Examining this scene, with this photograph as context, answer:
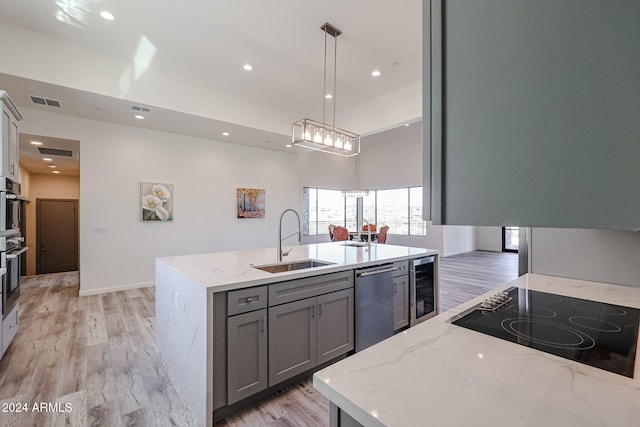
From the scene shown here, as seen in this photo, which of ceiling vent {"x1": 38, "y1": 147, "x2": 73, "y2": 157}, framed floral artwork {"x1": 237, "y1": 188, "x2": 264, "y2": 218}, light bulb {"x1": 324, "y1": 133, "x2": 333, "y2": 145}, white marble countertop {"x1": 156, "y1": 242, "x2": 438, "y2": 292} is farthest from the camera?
framed floral artwork {"x1": 237, "y1": 188, "x2": 264, "y2": 218}

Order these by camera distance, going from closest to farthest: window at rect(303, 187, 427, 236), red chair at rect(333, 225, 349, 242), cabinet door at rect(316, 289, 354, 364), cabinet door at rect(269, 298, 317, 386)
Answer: cabinet door at rect(269, 298, 317, 386), cabinet door at rect(316, 289, 354, 364), red chair at rect(333, 225, 349, 242), window at rect(303, 187, 427, 236)

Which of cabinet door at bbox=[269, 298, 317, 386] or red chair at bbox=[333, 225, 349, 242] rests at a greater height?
red chair at bbox=[333, 225, 349, 242]

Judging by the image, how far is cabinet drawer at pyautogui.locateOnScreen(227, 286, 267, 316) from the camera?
70.4 inches

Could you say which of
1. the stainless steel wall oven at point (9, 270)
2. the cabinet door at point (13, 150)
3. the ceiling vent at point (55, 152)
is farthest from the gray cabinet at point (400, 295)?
the ceiling vent at point (55, 152)

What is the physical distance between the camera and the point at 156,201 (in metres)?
5.21

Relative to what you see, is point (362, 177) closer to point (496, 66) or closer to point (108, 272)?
point (108, 272)

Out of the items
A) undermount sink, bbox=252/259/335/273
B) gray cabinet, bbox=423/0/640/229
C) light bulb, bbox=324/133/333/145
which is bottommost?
undermount sink, bbox=252/259/335/273

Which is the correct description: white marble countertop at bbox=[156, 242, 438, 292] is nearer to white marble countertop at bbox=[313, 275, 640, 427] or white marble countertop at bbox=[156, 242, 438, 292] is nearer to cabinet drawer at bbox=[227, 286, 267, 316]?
Result: cabinet drawer at bbox=[227, 286, 267, 316]

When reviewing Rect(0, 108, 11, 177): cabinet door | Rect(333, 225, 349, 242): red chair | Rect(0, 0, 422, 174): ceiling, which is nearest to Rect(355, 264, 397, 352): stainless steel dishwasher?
Rect(0, 0, 422, 174): ceiling

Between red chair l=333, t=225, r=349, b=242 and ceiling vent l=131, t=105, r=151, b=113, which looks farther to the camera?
red chair l=333, t=225, r=349, b=242

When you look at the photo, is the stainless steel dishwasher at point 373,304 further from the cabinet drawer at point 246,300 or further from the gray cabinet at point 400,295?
the cabinet drawer at point 246,300

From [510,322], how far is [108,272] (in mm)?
5657

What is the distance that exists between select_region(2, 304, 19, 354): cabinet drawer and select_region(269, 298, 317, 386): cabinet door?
→ 245 cm

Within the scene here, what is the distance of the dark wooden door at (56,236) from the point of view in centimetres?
715
